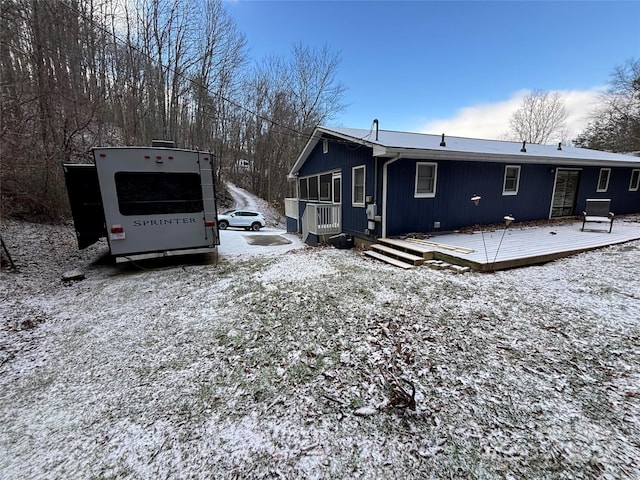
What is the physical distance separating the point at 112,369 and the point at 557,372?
426 centimetres

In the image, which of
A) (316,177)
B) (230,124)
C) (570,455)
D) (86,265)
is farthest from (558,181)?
(230,124)

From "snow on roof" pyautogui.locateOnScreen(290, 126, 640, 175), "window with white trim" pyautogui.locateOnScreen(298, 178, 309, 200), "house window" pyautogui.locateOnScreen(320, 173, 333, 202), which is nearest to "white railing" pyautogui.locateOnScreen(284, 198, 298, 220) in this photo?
"window with white trim" pyautogui.locateOnScreen(298, 178, 309, 200)

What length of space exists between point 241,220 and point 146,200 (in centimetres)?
1138

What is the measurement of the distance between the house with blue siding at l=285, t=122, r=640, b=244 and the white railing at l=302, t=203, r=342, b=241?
0.03 metres

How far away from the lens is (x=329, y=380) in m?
2.46

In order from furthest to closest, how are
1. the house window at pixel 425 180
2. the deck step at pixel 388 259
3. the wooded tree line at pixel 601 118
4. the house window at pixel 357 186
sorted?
the wooded tree line at pixel 601 118 → the house window at pixel 357 186 → the house window at pixel 425 180 → the deck step at pixel 388 259

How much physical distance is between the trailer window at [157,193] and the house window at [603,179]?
14.5 metres

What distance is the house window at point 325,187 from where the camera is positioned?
1041cm

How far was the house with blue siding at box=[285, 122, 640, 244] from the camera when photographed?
7328 mm

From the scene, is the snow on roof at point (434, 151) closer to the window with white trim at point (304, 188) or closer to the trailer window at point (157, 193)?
the window with white trim at point (304, 188)

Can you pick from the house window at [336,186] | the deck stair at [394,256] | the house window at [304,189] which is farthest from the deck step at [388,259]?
the house window at [304,189]

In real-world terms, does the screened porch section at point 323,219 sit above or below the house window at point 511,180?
below

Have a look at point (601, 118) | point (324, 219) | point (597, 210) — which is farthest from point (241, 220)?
point (601, 118)

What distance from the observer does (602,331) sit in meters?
2.97
